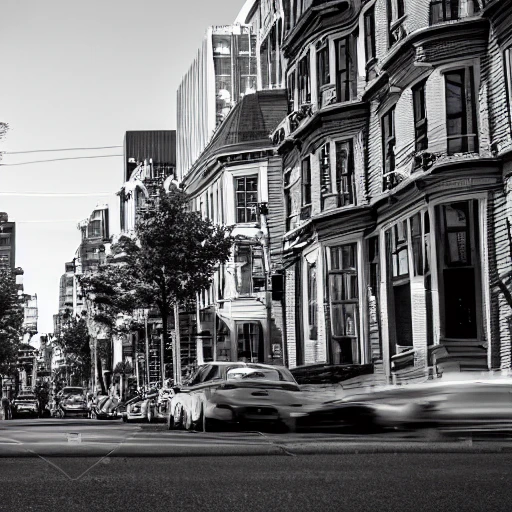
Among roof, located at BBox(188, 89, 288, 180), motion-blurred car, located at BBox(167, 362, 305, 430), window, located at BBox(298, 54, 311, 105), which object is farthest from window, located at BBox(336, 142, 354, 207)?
roof, located at BBox(188, 89, 288, 180)

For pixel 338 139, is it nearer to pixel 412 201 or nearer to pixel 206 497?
pixel 412 201

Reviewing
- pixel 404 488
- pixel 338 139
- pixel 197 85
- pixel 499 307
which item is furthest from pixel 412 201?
pixel 197 85

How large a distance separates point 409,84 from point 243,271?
23.6 m

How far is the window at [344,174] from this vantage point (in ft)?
110

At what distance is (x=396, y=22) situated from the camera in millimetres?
29578

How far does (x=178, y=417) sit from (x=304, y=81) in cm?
1523

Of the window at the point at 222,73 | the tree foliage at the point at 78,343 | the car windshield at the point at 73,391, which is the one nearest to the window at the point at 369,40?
the window at the point at 222,73

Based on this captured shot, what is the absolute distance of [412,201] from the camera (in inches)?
1106

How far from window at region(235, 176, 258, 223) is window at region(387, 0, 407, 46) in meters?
21.5

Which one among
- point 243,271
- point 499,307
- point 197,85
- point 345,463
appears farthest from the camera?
point 197,85

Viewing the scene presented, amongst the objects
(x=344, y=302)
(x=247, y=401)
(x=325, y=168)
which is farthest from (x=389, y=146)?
(x=247, y=401)

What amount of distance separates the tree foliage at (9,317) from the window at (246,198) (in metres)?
18.2

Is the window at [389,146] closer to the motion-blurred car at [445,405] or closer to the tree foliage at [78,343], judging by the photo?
the motion-blurred car at [445,405]

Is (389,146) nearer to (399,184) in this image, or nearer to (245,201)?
(399,184)
